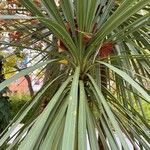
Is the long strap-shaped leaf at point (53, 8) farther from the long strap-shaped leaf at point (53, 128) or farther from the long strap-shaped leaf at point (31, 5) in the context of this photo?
the long strap-shaped leaf at point (53, 128)

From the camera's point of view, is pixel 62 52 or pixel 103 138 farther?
pixel 62 52

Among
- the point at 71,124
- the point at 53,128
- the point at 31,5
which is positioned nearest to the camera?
the point at 71,124

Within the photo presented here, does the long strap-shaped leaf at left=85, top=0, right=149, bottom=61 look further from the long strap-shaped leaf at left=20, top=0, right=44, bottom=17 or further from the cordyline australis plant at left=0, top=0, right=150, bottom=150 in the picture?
the long strap-shaped leaf at left=20, top=0, right=44, bottom=17

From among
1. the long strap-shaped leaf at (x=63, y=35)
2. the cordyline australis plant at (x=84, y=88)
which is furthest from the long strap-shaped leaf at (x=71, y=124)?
the long strap-shaped leaf at (x=63, y=35)

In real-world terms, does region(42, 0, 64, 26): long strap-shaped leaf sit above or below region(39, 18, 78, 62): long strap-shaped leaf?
above

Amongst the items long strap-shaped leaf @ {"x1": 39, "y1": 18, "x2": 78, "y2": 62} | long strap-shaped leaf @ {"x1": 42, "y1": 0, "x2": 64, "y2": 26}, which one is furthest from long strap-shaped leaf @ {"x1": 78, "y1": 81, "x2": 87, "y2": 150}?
long strap-shaped leaf @ {"x1": 42, "y1": 0, "x2": 64, "y2": 26}

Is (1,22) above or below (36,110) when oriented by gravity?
above

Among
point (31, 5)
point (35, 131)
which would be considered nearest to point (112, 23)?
point (31, 5)

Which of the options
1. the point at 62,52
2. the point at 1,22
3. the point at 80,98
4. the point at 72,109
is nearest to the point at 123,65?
the point at 62,52

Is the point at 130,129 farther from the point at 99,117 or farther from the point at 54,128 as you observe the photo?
the point at 54,128

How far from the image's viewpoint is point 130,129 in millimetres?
1227

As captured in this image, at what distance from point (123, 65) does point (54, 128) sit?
50 centimetres

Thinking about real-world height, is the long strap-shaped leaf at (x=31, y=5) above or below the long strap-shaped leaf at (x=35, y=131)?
above

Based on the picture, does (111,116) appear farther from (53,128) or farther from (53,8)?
(53,8)
